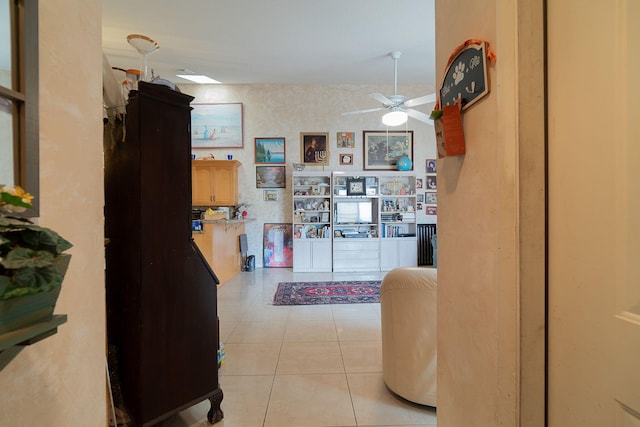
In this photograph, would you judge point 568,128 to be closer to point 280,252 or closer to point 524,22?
point 524,22

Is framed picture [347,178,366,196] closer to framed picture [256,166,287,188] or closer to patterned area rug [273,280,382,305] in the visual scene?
framed picture [256,166,287,188]

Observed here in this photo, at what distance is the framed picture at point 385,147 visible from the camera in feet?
20.5

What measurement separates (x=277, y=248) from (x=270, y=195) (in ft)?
3.95

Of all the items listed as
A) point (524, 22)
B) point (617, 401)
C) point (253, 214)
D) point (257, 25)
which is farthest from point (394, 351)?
point (253, 214)

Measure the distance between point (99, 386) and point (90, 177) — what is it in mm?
742

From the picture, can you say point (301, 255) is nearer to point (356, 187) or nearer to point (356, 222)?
point (356, 222)

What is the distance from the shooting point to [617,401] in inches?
23.8

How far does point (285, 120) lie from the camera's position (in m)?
6.17

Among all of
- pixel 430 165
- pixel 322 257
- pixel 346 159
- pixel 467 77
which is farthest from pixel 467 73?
pixel 430 165

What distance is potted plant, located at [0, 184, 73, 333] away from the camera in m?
0.48

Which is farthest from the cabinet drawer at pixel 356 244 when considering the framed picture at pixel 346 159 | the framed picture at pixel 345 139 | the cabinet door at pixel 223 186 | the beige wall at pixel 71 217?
the beige wall at pixel 71 217

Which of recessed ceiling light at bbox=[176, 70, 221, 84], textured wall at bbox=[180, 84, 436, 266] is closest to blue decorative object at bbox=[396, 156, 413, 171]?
textured wall at bbox=[180, 84, 436, 266]

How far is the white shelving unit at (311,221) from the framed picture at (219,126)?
1.74 m

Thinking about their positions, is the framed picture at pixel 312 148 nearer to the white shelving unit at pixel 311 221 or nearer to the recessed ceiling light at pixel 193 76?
the white shelving unit at pixel 311 221
